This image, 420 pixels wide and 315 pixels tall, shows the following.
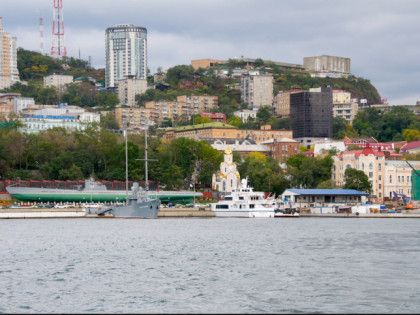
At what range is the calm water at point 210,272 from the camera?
3234cm

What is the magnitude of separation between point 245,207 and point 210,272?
61.1 metres

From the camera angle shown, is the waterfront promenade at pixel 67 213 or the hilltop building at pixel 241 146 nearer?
the waterfront promenade at pixel 67 213

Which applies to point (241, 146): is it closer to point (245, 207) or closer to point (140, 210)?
point (245, 207)

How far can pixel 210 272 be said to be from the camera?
4209 centimetres

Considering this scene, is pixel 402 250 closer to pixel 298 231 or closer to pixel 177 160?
pixel 298 231

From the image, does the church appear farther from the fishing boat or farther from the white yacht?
the white yacht

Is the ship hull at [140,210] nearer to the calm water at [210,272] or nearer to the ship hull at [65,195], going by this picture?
the ship hull at [65,195]

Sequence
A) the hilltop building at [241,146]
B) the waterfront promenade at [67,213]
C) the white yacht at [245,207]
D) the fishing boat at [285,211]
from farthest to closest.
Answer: the hilltop building at [241,146]
the fishing boat at [285,211]
the white yacht at [245,207]
the waterfront promenade at [67,213]

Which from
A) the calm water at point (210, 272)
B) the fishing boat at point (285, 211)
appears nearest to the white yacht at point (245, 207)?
the fishing boat at point (285, 211)

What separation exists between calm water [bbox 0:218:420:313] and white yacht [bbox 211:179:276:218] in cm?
3343

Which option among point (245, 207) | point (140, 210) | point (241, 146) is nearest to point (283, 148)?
point (241, 146)

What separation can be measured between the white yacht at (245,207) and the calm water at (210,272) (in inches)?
1316

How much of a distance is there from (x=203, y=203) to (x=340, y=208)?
23.0 m

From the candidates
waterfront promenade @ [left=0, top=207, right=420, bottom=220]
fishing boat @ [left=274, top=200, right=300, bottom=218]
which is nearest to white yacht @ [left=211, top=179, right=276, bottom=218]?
fishing boat @ [left=274, top=200, right=300, bottom=218]
